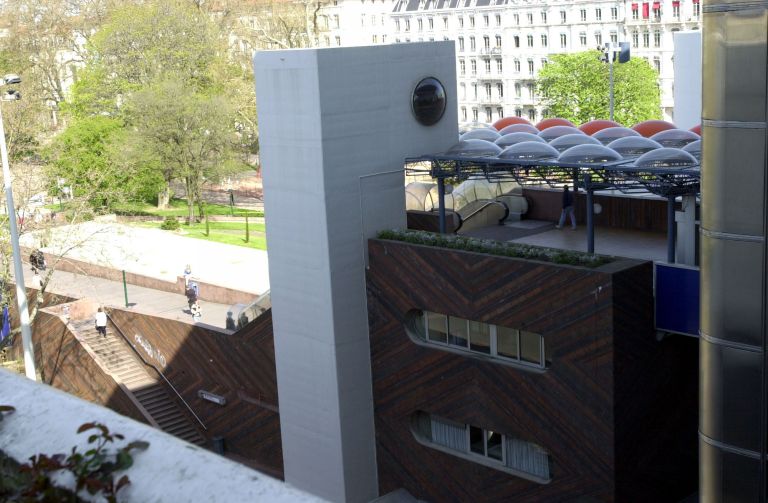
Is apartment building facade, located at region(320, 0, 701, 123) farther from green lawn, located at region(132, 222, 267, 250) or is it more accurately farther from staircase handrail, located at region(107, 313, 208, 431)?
staircase handrail, located at region(107, 313, 208, 431)

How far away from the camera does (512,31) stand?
119000 mm

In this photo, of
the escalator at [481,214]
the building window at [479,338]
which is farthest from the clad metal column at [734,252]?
the escalator at [481,214]

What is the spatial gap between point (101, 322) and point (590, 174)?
18.7 meters

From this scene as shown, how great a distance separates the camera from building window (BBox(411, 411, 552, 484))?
68.2 feet

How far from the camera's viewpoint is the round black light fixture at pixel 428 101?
79.4 ft

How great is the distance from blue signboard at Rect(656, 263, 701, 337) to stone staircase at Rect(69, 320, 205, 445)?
15.7 m

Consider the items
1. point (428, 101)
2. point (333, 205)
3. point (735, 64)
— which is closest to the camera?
point (735, 64)

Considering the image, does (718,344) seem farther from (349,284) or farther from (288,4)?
(288,4)

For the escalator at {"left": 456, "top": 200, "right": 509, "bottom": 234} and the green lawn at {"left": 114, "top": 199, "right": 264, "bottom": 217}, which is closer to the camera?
the escalator at {"left": 456, "top": 200, "right": 509, "bottom": 234}

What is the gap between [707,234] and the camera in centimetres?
1325

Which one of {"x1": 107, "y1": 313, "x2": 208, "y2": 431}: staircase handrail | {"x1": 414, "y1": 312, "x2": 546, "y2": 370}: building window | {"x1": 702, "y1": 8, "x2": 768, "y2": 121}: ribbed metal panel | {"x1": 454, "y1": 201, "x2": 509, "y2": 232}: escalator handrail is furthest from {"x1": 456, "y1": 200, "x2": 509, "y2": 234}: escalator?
{"x1": 702, "y1": 8, "x2": 768, "y2": 121}: ribbed metal panel

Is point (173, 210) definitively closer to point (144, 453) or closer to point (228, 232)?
point (228, 232)

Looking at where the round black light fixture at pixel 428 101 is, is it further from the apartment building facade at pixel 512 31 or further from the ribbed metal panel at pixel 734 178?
the apartment building facade at pixel 512 31

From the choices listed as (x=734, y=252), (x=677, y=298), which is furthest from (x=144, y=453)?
(x=677, y=298)
